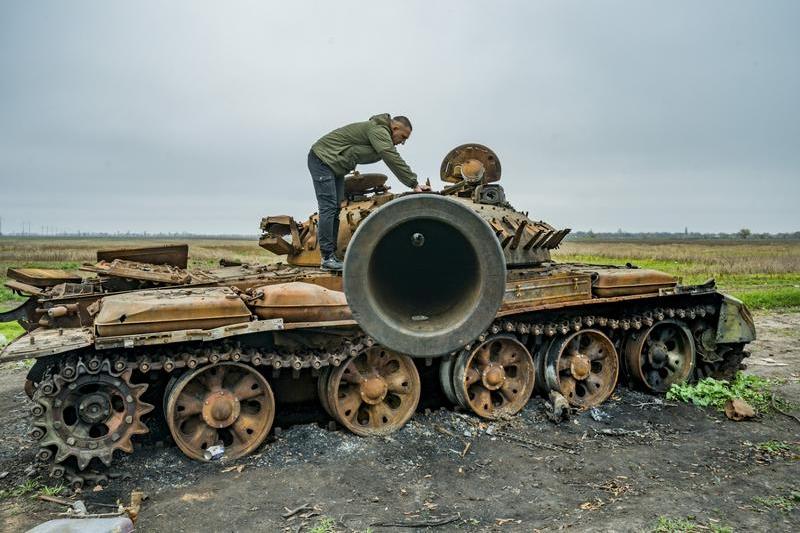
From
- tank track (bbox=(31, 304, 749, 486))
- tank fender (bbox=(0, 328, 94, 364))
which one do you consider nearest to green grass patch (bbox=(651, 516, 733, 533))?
tank track (bbox=(31, 304, 749, 486))

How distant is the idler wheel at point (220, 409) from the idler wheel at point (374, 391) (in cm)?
79

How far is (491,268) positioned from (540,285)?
12.1 ft

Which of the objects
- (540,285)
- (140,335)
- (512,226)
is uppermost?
(512,226)

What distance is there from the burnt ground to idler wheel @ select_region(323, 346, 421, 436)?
0.67 feet

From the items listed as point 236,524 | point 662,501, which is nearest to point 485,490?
point 662,501

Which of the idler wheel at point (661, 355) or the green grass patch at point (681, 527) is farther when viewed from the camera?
the idler wheel at point (661, 355)

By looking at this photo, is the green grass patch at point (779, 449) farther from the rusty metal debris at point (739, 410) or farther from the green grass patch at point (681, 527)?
the green grass patch at point (681, 527)

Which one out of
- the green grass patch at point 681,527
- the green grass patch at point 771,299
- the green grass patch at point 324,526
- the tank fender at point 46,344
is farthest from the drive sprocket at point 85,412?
the green grass patch at point 771,299

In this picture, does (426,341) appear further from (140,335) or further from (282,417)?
(282,417)

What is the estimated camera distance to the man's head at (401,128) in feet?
20.8

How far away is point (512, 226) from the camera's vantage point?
7.78m

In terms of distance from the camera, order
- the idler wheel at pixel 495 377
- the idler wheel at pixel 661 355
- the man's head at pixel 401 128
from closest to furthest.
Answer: the man's head at pixel 401 128 → the idler wheel at pixel 495 377 → the idler wheel at pixel 661 355

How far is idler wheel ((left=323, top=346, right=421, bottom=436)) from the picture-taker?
6.82 metres

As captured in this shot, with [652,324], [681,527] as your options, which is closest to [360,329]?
[681,527]
